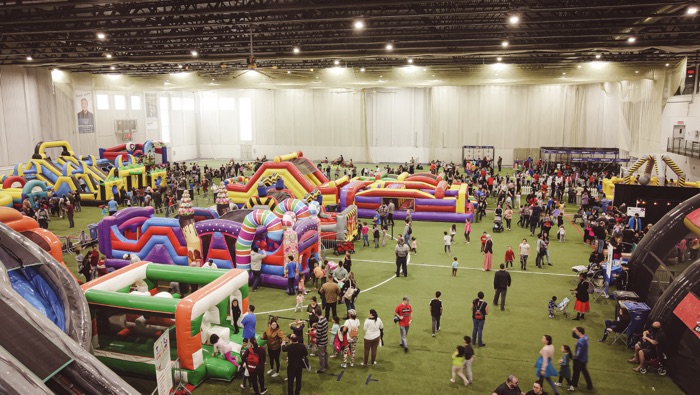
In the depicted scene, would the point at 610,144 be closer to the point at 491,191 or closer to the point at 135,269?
the point at 491,191

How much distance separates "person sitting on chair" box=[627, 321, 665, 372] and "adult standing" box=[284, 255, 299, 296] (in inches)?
325

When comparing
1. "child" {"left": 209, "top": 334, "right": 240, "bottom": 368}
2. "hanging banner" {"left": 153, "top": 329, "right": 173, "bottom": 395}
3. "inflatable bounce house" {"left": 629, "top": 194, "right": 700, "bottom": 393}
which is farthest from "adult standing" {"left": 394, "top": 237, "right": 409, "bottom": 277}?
"hanging banner" {"left": 153, "top": 329, "right": 173, "bottom": 395}

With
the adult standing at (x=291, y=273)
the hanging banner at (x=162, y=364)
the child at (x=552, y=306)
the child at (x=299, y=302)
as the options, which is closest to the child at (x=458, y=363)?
the child at (x=552, y=306)

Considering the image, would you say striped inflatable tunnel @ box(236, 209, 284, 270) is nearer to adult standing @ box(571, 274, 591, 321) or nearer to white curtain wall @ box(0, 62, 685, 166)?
adult standing @ box(571, 274, 591, 321)

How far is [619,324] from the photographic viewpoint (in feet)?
37.0

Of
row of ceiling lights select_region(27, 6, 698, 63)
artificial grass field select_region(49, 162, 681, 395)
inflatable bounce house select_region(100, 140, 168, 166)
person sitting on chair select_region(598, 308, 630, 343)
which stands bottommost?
artificial grass field select_region(49, 162, 681, 395)

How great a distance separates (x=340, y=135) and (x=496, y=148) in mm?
13912

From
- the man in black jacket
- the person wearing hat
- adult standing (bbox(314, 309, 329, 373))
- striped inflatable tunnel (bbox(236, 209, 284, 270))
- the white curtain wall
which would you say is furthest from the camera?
the white curtain wall

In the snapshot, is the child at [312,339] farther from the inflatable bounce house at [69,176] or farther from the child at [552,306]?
the inflatable bounce house at [69,176]

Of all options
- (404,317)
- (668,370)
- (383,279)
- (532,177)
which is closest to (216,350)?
(404,317)

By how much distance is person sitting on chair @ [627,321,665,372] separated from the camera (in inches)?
398

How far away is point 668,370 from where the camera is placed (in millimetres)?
10070

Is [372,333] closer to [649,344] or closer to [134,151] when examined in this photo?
[649,344]

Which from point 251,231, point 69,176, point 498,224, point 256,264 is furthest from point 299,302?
point 69,176
